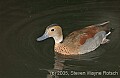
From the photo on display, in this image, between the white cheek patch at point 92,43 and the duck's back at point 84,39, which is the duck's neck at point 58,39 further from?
the white cheek patch at point 92,43

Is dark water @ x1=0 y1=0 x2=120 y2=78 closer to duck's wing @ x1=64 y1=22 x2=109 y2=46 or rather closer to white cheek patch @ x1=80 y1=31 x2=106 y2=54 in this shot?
white cheek patch @ x1=80 y1=31 x2=106 y2=54

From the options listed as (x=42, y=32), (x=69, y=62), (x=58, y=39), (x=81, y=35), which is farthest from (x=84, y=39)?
(x=42, y=32)

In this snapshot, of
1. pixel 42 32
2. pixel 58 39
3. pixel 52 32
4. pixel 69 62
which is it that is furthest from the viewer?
pixel 42 32

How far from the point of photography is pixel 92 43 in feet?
26.2

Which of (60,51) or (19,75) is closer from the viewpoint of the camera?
(19,75)

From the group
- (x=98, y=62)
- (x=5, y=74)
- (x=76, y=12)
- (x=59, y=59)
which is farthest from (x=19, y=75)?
(x=76, y=12)

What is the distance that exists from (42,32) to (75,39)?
784 mm

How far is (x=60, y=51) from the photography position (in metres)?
8.00

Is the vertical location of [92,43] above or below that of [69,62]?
above

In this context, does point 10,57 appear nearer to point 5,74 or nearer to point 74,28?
point 5,74

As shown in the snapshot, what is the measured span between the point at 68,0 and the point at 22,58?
231 centimetres

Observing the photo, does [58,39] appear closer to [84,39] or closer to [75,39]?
[75,39]

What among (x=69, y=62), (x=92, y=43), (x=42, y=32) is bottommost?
(x=69, y=62)

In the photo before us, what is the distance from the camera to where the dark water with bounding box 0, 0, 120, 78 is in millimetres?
7480
